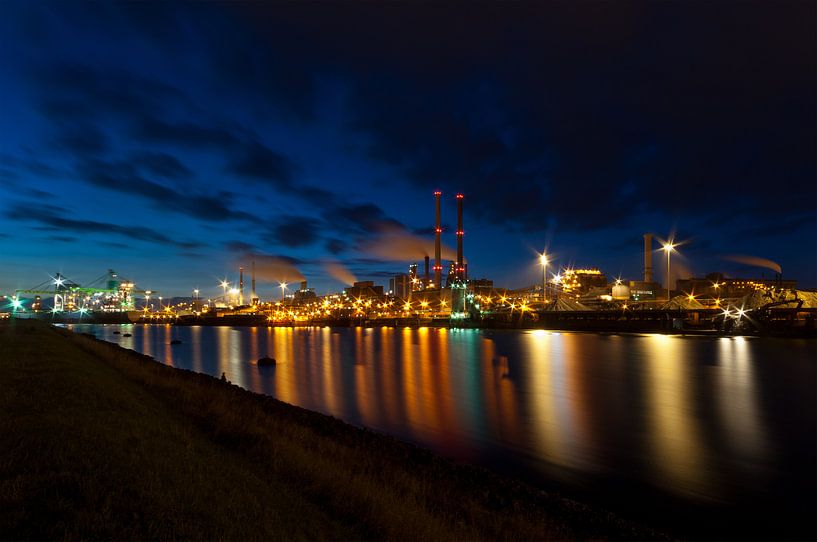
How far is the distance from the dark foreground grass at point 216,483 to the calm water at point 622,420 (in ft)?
12.2

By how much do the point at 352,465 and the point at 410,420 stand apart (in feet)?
40.4

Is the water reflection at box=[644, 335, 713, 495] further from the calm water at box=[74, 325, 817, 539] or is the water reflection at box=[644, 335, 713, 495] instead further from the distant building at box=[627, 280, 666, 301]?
the distant building at box=[627, 280, 666, 301]

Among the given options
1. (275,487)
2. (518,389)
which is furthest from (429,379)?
(275,487)

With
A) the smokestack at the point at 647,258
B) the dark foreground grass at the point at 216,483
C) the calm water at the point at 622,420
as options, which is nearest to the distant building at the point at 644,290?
the smokestack at the point at 647,258

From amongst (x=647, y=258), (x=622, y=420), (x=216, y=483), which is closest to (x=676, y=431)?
(x=622, y=420)

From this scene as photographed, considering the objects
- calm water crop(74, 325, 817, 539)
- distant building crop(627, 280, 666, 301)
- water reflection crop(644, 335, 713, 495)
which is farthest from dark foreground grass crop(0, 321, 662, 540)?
distant building crop(627, 280, 666, 301)

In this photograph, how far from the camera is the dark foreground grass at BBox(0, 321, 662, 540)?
599cm

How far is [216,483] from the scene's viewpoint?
7.64 metres

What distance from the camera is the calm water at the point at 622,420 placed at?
551 inches

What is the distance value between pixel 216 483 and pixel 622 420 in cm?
2254

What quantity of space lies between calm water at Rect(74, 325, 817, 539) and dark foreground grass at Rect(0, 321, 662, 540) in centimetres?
372

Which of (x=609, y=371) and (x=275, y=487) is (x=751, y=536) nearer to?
(x=275, y=487)

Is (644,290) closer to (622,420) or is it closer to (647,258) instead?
(647,258)

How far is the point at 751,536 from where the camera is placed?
38.1 ft
